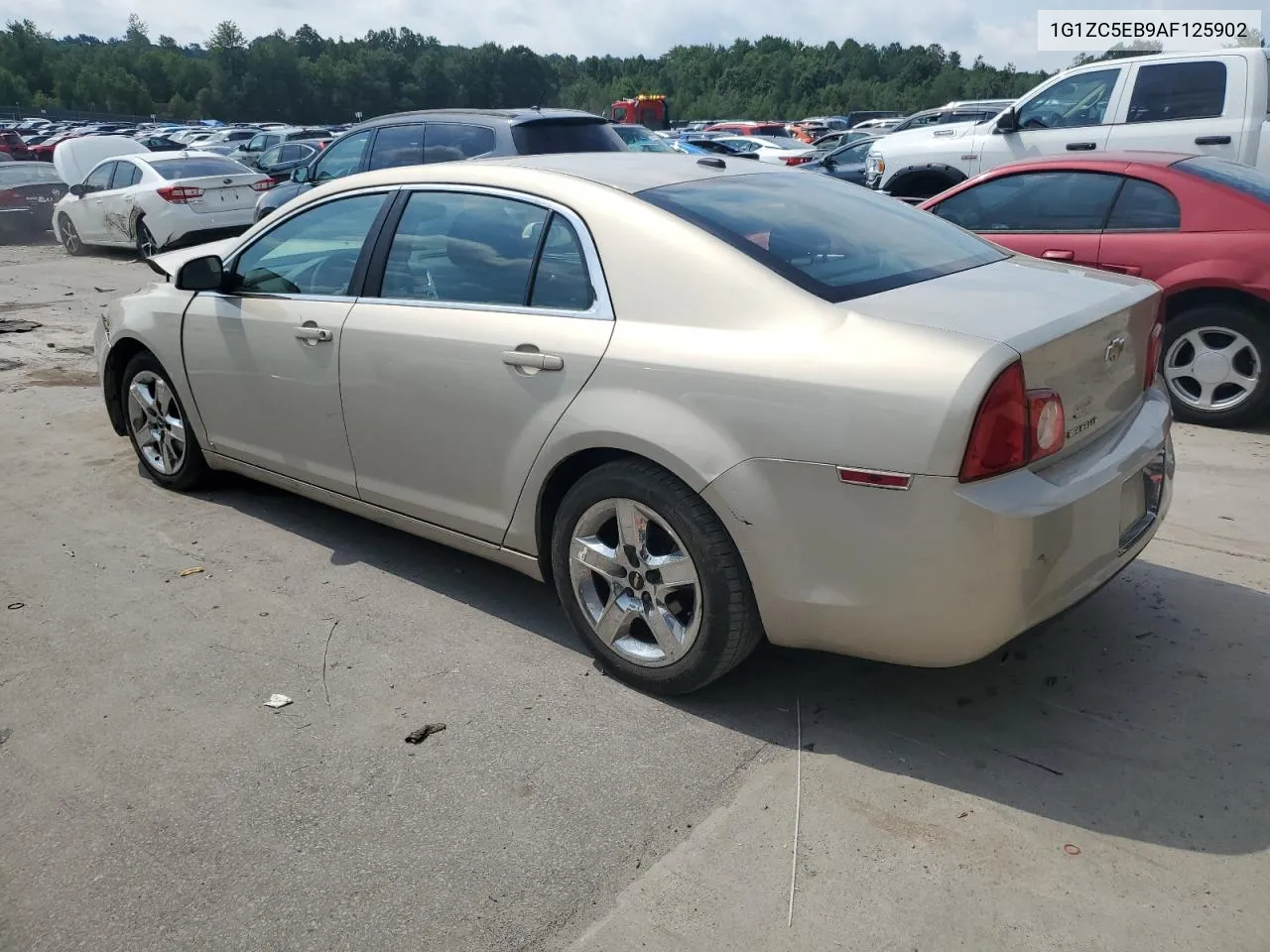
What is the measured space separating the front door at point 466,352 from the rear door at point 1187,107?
303 inches

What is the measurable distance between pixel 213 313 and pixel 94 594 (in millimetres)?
1283

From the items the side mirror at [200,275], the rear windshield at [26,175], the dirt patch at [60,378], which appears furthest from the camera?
the rear windshield at [26,175]

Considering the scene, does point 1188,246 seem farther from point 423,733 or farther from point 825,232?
point 423,733

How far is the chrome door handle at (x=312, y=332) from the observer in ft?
13.8

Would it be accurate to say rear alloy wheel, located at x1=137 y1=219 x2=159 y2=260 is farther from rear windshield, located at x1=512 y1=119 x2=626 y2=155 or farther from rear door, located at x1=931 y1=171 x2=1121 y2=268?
rear door, located at x1=931 y1=171 x2=1121 y2=268

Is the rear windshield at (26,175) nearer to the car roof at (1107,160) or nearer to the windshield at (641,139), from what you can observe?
the windshield at (641,139)

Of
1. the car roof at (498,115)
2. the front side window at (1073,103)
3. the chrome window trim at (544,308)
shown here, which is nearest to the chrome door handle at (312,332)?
the chrome window trim at (544,308)

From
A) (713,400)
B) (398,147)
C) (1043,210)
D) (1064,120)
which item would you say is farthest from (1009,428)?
(1064,120)

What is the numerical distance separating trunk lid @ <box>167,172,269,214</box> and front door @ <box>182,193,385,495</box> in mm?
10482

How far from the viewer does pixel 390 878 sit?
2678 millimetres

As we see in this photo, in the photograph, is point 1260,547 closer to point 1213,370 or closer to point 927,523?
point 1213,370

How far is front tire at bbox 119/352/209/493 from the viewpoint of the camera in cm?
525

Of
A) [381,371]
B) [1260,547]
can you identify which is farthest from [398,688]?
[1260,547]

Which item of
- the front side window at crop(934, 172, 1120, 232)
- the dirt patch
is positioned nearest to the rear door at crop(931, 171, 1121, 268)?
the front side window at crop(934, 172, 1120, 232)
